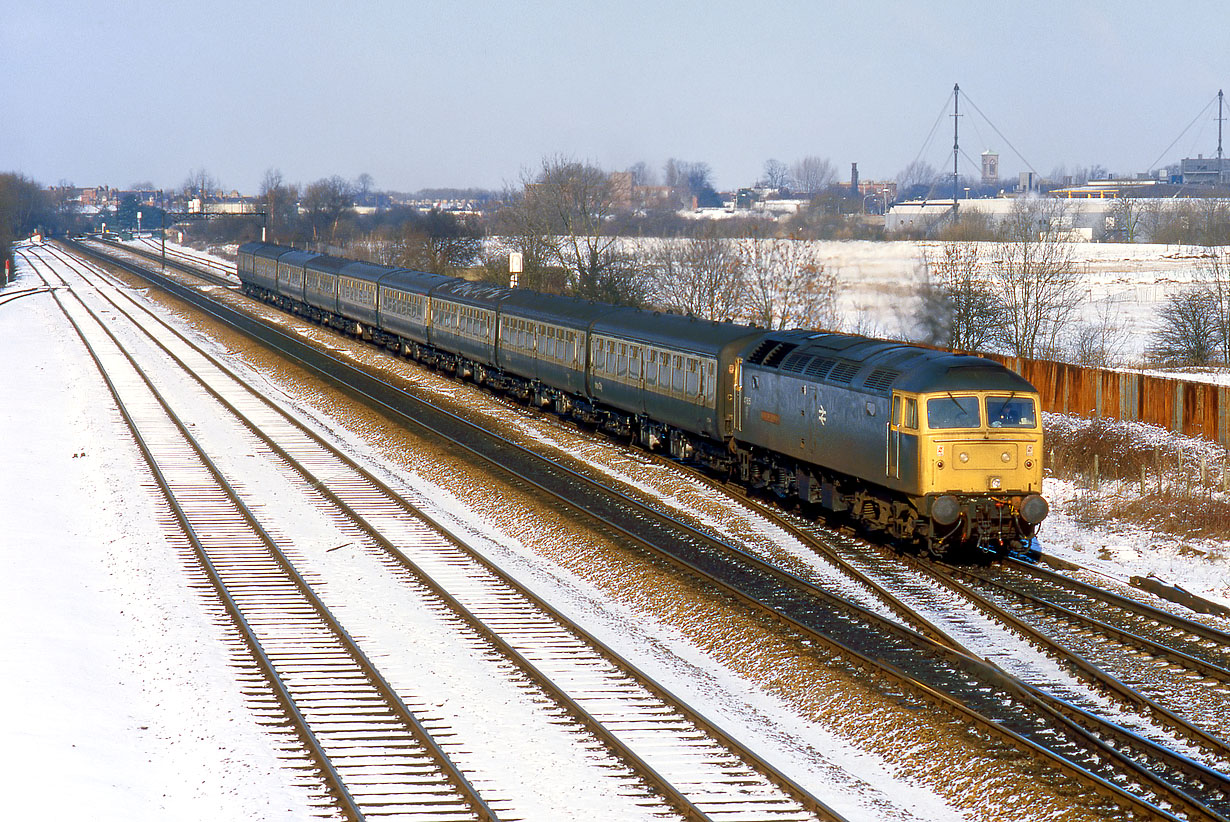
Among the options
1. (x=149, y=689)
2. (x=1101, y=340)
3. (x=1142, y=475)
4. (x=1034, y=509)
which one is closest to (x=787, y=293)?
(x=1101, y=340)

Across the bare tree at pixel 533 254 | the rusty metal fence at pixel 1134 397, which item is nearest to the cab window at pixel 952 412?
the rusty metal fence at pixel 1134 397

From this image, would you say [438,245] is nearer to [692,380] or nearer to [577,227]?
[577,227]

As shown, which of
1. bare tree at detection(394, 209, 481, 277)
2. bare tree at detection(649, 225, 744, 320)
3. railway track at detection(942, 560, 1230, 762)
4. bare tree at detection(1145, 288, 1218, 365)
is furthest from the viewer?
bare tree at detection(394, 209, 481, 277)

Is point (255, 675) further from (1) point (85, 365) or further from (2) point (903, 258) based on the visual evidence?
(2) point (903, 258)

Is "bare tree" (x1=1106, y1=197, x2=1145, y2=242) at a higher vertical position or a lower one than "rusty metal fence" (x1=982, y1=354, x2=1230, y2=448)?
higher

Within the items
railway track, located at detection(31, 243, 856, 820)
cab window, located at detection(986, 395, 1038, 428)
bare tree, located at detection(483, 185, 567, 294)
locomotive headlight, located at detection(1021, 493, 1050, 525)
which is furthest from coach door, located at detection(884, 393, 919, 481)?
bare tree, located at detection(483, 185, 567, 294)

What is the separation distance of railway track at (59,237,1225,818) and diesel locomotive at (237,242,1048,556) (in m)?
2.53

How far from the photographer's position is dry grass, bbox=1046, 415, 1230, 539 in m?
21.9

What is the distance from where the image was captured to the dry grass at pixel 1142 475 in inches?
861

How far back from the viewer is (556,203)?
63781 millimetres

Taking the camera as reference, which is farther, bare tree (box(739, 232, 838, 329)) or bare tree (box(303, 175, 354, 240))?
bare tree (box(303, 175, 354, 240))

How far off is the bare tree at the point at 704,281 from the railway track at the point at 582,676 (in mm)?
27415

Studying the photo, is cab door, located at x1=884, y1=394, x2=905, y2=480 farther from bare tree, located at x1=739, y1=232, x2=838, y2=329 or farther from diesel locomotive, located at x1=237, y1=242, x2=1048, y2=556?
bare tree, located at x1=739, y1=232, x2=838, y2=329

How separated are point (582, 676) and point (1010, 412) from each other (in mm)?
8540
